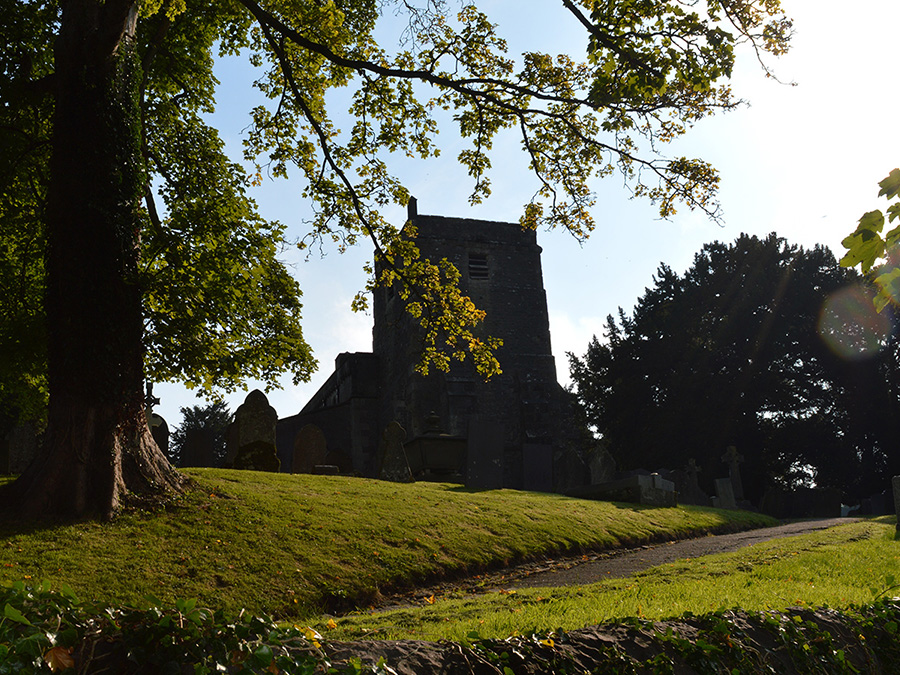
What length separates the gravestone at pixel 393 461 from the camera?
52.1 ft

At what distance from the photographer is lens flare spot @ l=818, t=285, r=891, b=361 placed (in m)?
33.4

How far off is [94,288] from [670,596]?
712 cm

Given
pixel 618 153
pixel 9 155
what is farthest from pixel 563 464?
pixel 9 155

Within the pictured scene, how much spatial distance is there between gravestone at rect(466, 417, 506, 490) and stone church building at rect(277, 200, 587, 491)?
31.3 feet

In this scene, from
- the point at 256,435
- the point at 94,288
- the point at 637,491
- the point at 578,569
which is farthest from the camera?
the point at 637,491

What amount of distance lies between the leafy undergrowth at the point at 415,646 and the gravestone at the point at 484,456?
537 inches

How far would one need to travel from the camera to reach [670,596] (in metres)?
5.99

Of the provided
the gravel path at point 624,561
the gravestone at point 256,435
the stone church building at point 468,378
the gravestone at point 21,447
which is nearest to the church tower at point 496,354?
the stone church building at point 468,378

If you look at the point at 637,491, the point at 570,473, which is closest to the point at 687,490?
the point at 570,473

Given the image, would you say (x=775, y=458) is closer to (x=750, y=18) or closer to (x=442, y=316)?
(x=442, y=316)

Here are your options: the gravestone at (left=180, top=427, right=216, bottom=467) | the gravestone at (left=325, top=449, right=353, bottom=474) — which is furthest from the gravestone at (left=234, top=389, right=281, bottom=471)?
the gravestone at (left=325, top=449, right=353, bottom=474)

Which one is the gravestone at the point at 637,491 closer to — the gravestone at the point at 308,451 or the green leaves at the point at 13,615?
the gravestone at the point at 308,451

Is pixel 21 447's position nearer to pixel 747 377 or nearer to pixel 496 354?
pixel 496 354

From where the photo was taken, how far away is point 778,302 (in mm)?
36125
